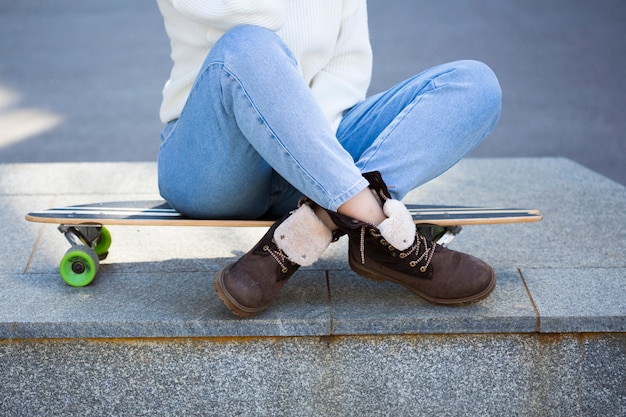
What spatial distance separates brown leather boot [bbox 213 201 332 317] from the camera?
2.10 m

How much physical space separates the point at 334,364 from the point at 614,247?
1.14m

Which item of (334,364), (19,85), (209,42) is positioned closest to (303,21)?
(209,42)

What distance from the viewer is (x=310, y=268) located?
2.58m

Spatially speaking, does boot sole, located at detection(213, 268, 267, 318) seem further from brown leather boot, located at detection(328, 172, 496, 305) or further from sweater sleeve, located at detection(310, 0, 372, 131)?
sweater sleeve, located at detection(310, 0, 372, 131)

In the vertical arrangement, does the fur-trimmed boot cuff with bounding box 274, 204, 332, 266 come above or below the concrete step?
above

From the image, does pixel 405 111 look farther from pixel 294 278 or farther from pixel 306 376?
pixel 306 376

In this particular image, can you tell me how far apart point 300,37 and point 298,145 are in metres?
0.54

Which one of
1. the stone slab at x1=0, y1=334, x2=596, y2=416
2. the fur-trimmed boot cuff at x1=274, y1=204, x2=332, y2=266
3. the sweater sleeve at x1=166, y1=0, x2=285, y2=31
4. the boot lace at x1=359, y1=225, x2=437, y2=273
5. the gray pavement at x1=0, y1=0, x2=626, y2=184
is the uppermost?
the sweater sleeve at x1=166, y1=0, x2=285, y2=31

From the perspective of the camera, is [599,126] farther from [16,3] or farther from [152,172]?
[16,3]

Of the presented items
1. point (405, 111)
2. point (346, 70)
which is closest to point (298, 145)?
point (405, 111)

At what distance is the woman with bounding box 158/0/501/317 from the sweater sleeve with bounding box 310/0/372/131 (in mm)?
31

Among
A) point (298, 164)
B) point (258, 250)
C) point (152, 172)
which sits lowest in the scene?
point (152, 172)

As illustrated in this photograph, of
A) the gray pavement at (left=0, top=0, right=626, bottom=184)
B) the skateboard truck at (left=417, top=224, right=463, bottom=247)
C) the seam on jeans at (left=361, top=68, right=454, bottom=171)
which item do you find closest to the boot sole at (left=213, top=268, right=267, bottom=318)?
the seam on jeans at (left=361, top=68, right=454, bottom=171)

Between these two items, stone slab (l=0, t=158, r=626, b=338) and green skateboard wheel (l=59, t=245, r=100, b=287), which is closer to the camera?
stone slab (l=0, t=158, r=626, b=338)
